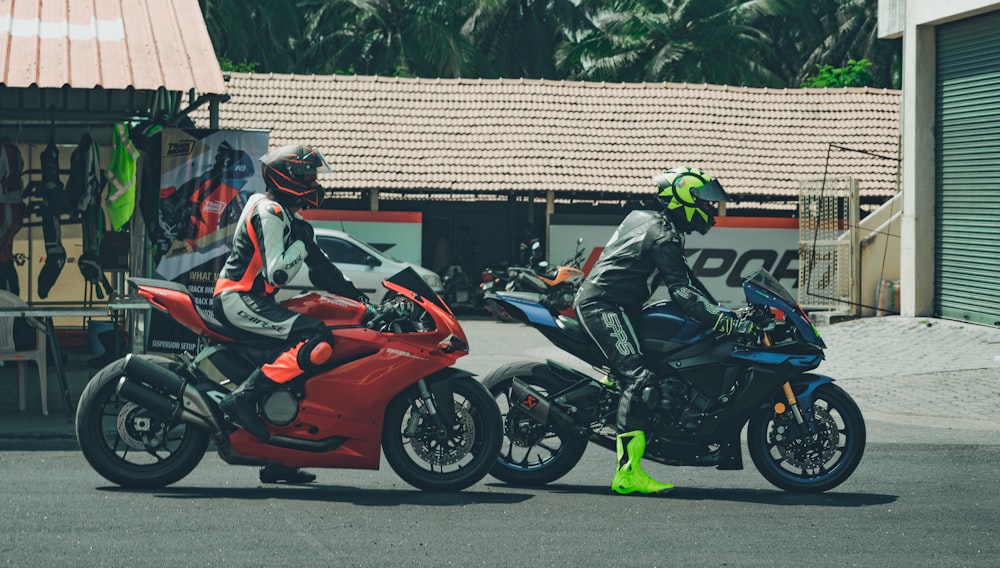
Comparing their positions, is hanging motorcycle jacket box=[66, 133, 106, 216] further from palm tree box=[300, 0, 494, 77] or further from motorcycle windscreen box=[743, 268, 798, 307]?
palm tree box=[300, 0, 494, 77]

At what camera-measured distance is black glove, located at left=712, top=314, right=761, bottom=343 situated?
7.22 meters

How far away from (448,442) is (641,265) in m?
1.46

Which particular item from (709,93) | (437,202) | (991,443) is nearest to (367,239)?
(437,202)

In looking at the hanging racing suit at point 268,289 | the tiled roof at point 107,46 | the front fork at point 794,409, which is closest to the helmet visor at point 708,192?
the front fork at point 794,409

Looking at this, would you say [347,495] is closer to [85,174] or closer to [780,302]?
[780,302]

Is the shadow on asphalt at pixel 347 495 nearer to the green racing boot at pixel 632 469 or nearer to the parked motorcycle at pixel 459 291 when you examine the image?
the green racing boot at pixel 632 469

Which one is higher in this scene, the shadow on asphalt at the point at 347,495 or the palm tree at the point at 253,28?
the palm tree at the point at 253,28

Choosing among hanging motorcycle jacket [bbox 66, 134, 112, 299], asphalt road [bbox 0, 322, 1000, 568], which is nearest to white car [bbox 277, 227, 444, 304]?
hanging motorcycle jacket [bbox 66, 134, 112, 299]

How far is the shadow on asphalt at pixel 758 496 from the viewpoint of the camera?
7.23 metres

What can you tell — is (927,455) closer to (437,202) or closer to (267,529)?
(267,529)

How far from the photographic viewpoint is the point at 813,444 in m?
7.37

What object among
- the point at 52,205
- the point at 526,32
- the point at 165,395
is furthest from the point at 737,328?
the point at 526,32

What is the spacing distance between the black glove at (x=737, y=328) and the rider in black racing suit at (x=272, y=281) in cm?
211

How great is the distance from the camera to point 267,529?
250 inches
